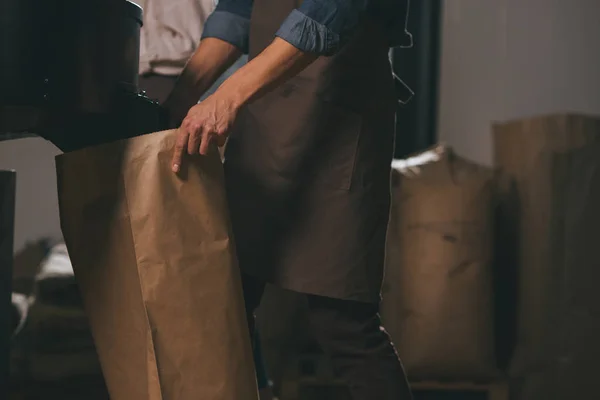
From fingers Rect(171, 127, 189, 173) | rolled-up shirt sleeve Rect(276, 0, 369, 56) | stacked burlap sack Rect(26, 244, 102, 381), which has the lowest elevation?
stacked burlap sack Rect(26, 244, 102, 381)

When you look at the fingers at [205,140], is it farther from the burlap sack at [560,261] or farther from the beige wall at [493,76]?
the beige wall at [493,76]

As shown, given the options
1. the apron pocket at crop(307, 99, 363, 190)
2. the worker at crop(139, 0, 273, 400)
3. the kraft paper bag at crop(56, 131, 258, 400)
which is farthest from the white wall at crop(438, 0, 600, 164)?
the kraft paper bag at crop(56, 131, 258, 400)

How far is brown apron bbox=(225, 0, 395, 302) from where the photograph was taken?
1.07 metres

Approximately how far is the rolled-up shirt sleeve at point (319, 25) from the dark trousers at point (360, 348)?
1.28 feet

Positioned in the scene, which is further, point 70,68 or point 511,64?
point 511,64

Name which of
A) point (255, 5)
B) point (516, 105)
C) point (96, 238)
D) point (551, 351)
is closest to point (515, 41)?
point (516, 105)

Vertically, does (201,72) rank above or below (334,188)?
above

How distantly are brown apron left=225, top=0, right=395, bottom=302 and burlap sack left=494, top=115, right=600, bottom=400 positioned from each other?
0.83 meters

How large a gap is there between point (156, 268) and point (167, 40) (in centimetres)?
99

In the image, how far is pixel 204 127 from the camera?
88 centimetres

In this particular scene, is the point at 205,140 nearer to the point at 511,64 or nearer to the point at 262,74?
the point at 262,74

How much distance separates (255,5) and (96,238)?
1.50ft

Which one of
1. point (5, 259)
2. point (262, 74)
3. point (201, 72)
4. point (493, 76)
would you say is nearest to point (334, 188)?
point (262, 74)

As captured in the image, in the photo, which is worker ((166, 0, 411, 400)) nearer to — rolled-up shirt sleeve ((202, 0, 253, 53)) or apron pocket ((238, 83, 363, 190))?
apron pocket ((238, 83, 363, 190))
